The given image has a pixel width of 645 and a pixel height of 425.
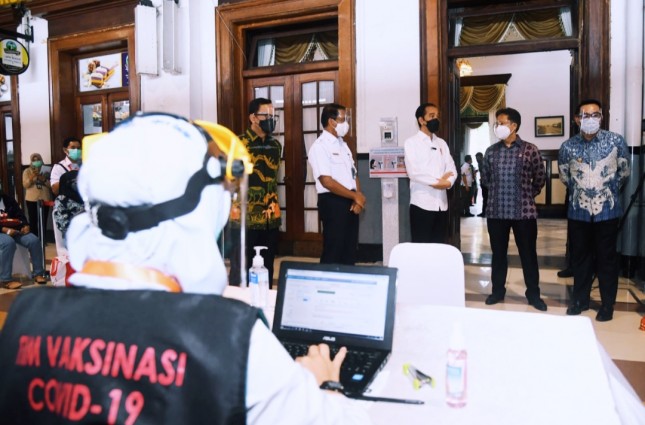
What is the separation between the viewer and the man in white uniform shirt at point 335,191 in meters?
4.11

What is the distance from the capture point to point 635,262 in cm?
479

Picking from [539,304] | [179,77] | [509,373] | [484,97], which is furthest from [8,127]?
[484,97]

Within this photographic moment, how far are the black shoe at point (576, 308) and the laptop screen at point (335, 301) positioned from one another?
2.87 m

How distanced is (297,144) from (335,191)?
2275 millimetres

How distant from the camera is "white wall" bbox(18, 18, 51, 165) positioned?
24.6ft

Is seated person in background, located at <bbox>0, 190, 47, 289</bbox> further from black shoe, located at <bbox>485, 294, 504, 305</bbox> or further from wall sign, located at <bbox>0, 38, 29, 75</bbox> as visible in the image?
black shoe, located at <bbox>485, 294, 504, 305</bbox>

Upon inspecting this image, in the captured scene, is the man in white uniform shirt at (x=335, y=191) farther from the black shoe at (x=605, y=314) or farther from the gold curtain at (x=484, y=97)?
the gold curtain at (x=484, y=97)

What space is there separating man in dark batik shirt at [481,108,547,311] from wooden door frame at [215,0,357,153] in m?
1.95

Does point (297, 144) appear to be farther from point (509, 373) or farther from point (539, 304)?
point (509, 373)

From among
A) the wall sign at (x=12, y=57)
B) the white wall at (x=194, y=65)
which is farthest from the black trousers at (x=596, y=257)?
the wall sign at (x=12, y=57)

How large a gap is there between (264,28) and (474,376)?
18.8 ft

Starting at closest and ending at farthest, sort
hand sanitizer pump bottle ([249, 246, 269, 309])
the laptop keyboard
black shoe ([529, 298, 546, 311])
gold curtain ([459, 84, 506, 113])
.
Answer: the laptop keyboard, hand sanitizer pump bottle ([249, 246, 269, 309]), black shoe ([529, 298, 546, 311]), gold curtain ([459, 84, 506, 113])

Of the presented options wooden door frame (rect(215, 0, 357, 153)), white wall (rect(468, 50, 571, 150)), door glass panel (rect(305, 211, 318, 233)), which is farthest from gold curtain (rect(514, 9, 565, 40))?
white wall (rect(468, 50, 571, 150))

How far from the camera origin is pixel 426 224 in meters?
4.50
